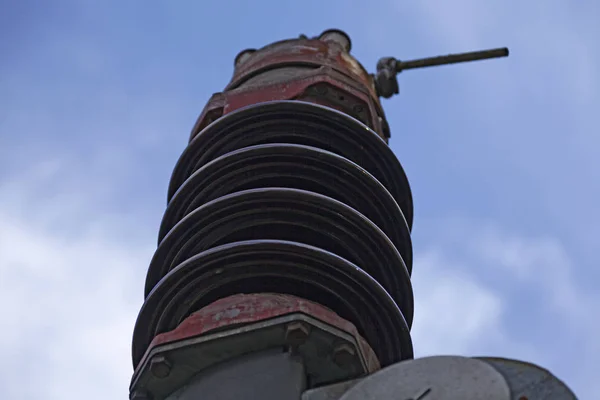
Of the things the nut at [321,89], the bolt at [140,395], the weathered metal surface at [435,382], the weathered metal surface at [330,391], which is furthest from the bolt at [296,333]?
the nut at [321,89]

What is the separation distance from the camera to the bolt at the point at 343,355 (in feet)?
28.6

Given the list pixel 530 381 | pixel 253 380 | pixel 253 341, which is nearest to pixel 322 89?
pixel 253 341

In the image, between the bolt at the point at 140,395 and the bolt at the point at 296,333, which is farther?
the bolt at the point at 140,395

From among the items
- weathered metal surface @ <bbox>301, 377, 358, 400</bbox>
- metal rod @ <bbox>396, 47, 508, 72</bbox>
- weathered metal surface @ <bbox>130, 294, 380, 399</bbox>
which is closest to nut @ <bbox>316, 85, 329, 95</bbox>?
weathered metal surface @ <bbox>130, 294, 380, 399</bbox>

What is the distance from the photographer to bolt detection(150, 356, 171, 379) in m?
8.91

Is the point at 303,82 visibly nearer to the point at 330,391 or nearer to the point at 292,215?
the point at 292,215

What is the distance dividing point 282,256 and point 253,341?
107cm

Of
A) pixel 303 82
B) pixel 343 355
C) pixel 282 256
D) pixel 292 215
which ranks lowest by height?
pixel 343 355

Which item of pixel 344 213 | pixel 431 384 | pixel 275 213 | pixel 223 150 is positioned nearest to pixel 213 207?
pixel 275 213

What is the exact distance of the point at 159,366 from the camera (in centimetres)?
891

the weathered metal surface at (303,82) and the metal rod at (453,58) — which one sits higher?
the metal rod at (453,58)

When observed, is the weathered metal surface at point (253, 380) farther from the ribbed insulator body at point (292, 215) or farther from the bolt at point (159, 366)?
the ribbed insulator body at point (292, 215)

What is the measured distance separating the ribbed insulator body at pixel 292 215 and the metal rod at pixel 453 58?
4360 millimetres

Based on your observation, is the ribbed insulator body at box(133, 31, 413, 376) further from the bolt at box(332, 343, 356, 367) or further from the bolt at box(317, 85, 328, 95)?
the bolt at box(332, 343, 356, 367)
